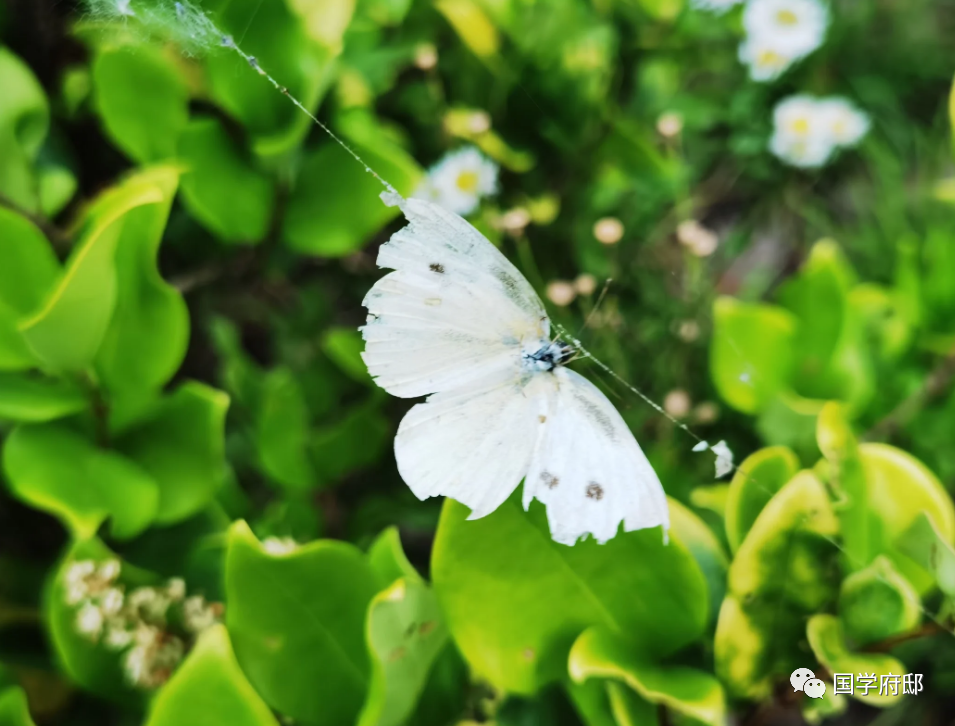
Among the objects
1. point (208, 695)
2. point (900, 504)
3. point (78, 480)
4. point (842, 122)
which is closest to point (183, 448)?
point (78, 480)

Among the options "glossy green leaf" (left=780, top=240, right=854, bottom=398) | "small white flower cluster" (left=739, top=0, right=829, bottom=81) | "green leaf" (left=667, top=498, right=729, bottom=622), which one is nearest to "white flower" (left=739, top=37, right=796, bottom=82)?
"small white flower cluster" (left=739, top=0, right=829, bottom=81)

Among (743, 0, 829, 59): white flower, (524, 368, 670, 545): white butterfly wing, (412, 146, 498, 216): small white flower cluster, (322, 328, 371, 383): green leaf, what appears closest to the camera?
(524, 368, 670, 545): white butterfly wing

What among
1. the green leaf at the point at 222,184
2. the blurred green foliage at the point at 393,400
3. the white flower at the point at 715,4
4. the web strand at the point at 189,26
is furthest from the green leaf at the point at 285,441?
the white flower at the point at 715,4

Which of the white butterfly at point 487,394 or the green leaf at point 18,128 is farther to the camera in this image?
the green leaf at point 18,128

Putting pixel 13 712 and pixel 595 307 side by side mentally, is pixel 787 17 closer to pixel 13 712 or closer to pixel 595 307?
pixel 595 307

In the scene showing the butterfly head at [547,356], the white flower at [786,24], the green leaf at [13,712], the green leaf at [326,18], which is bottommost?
the green leaf at [13,712]

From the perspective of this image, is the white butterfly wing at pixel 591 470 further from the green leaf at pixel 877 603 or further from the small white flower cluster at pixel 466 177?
the small white flower cluster at pixel 466 177

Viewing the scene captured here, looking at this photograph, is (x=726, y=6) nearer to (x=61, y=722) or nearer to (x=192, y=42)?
(x=192, y=42)

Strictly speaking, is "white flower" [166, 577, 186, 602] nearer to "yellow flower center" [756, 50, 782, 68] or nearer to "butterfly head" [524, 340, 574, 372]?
"butterfly head" [524, 340, 574, 372]
